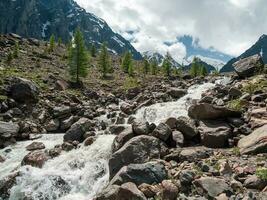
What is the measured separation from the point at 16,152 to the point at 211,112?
693 inches

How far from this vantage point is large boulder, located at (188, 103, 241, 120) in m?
24.5

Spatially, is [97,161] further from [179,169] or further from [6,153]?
[6,153]

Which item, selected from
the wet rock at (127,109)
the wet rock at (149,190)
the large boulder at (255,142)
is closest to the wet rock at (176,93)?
the wet rock at (127,109)

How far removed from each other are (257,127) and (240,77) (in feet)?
76.1

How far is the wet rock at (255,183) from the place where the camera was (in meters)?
15.1

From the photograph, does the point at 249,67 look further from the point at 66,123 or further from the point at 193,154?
the point at 193,154

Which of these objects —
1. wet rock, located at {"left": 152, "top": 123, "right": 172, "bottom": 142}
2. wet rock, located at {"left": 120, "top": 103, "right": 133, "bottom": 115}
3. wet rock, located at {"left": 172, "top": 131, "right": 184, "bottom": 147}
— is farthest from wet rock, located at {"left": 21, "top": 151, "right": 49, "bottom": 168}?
wet rock, located at {"left": 120, "top": 103, "right": 133, "bottom": 115}

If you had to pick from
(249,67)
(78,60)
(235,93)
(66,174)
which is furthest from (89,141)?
(78,60)

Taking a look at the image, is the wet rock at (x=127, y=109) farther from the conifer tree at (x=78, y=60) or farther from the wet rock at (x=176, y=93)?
the conifer tree at (x=78, y=60)

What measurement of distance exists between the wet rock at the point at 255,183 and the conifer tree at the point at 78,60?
162 ft

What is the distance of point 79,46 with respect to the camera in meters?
69.0

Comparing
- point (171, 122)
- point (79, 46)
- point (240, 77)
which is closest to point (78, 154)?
point (171, 122)

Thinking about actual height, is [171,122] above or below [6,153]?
above

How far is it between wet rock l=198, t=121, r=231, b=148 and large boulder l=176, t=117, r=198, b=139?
45 centimetres
